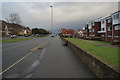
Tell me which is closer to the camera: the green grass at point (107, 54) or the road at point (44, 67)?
the green grass at point (107, 54)

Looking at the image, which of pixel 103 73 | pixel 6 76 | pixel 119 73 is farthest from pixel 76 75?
pixel 6 76

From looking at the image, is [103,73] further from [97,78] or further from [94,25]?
[94,25]

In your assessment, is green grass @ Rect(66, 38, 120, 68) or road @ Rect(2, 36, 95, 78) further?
road @ Rect(2, 36, 95, 78)

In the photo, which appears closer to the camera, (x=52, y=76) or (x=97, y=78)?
(x=97, y=78)

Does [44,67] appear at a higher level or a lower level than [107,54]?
lower

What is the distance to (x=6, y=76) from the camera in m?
4.84

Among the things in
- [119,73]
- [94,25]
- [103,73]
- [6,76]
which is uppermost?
[94,25]

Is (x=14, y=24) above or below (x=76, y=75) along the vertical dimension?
above

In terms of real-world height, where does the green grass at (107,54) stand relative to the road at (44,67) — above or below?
above

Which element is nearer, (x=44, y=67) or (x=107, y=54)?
(x=44, y=67)

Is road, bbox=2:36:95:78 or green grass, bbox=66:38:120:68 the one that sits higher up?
green grass, bbox=66:38:120:68

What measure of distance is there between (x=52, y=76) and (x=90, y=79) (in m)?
1.72

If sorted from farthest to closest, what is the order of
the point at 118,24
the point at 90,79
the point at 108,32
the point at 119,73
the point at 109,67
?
the point at 108,32 → the point at 118,24 → the point at 90,79 → the point at 109,67 → the point at 119,73

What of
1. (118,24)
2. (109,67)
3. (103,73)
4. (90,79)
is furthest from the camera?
(118,24)
